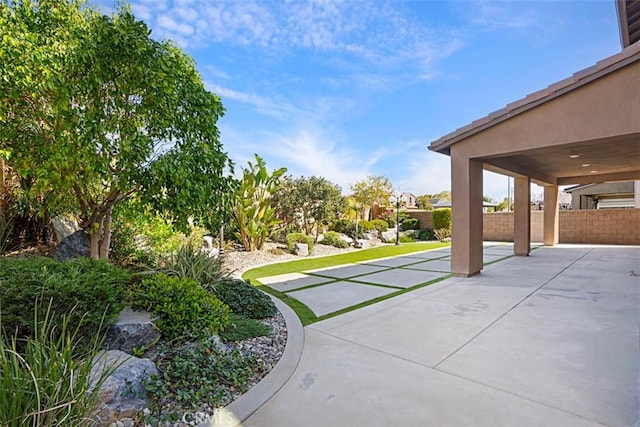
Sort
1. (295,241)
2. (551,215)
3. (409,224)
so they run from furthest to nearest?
(409,224) < (551,215) < (295,241)

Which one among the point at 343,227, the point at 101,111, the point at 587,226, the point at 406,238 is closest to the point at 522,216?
the point at 587,226

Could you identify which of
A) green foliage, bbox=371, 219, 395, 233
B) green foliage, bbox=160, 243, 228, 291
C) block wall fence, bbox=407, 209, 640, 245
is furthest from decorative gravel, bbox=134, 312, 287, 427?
green foliage, bbox=371, 219, 395, 233

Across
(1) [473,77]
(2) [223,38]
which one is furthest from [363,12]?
(1) [473,77]

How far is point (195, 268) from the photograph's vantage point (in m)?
5.41

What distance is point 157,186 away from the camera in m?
4.38

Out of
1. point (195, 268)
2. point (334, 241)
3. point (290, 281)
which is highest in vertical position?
point (195, 268)

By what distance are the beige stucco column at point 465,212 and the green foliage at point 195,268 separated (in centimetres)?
607

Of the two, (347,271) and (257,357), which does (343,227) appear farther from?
(257,357)

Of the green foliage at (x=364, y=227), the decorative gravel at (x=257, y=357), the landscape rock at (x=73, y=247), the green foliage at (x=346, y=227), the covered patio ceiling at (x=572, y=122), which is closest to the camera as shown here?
the decorative gravel at (x=257, y=357)

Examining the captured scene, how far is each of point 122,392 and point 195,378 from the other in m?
0.60

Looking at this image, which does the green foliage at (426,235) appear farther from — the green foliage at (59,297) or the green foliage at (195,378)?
the green foliage at (59,297)

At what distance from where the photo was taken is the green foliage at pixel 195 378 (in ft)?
8.73

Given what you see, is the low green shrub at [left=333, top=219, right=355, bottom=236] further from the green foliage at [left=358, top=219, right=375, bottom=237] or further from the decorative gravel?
the decorative gravel

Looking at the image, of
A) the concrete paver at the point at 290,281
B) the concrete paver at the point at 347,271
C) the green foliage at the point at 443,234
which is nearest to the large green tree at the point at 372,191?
the green foliage at the point at 443,234
